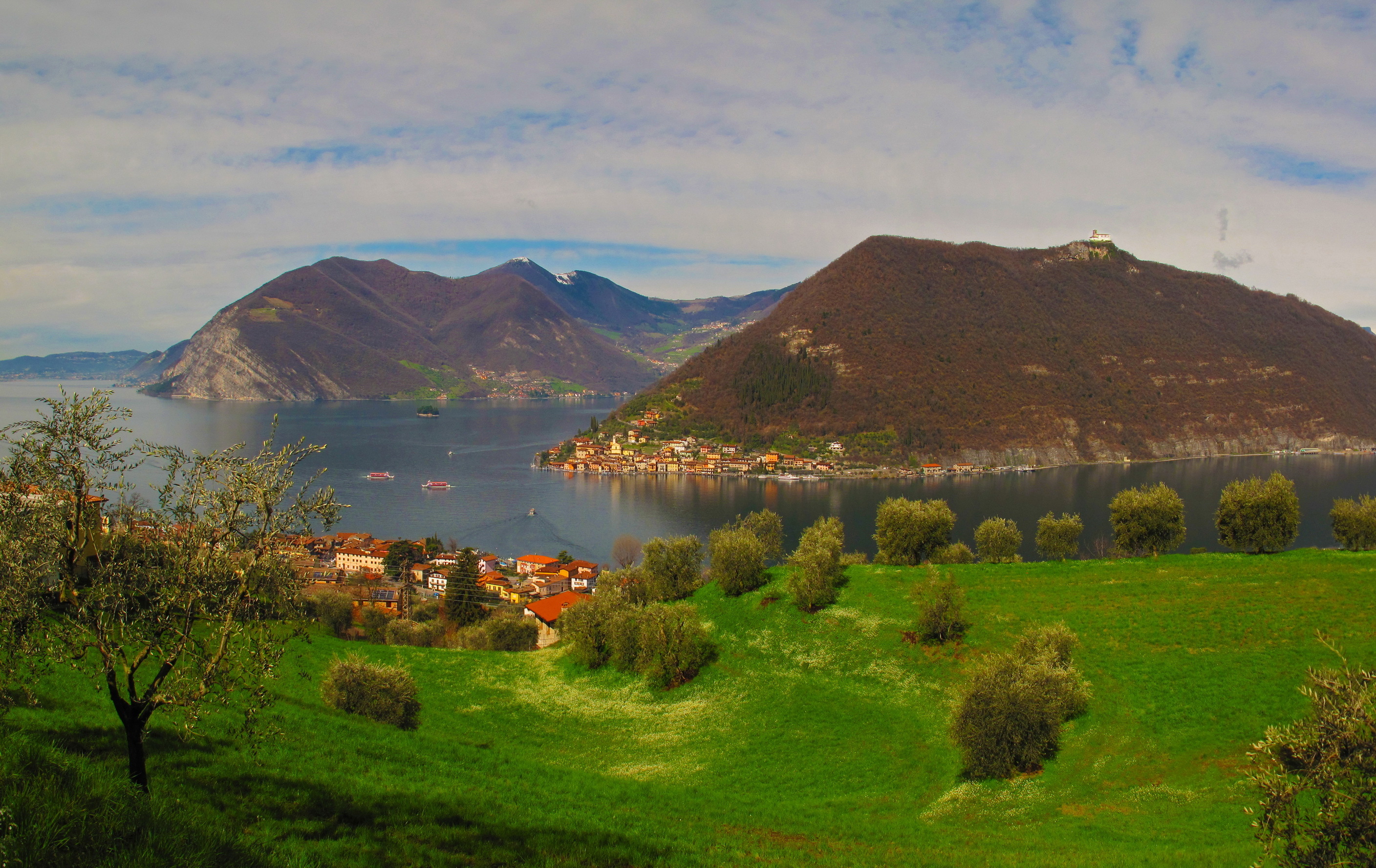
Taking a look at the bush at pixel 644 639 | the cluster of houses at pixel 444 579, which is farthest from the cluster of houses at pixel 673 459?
the bush at pixel 644 639

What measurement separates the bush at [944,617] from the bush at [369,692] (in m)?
16.4

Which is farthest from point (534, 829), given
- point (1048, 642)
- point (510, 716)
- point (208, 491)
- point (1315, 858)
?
point (1048, 642)

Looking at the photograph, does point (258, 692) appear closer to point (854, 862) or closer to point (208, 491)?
point (208, 491)

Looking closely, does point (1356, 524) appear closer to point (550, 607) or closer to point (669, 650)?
point (669, 650)

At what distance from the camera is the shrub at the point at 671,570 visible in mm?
35812

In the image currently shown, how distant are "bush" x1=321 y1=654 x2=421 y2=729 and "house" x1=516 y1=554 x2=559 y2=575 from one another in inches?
1601

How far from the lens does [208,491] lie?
782 cm

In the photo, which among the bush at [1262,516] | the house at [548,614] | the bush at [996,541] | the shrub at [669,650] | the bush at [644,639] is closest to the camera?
the shrub at [669,650]

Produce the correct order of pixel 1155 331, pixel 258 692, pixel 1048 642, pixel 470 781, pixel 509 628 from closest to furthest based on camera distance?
pixel 258 692, pixel 470 781, pixel 1048 642, pixel 509 628, pixel 1155 331

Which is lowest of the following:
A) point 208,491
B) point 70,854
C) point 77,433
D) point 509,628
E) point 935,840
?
point 509,628

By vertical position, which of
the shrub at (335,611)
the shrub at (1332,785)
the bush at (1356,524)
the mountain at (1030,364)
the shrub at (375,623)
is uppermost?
the mountain at (1030,364)

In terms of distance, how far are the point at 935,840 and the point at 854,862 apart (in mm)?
2708

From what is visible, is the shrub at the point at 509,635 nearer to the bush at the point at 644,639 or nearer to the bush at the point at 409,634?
the bush at the point at 409,634

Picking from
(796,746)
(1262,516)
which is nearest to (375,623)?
(796,746)
